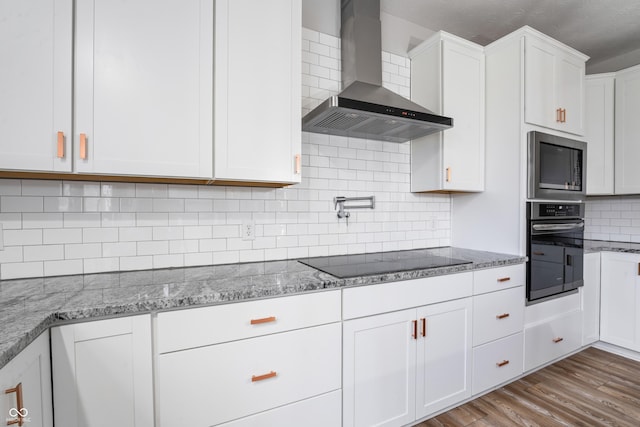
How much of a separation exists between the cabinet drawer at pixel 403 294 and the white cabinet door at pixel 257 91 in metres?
0.72

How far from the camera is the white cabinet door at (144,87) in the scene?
1340 mm

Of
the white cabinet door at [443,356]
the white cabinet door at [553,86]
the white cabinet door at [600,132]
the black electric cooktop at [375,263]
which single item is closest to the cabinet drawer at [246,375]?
the black electric cooktop at [375,263]

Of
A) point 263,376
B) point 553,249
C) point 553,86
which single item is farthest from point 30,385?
point 553,86

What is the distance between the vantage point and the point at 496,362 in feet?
7.12

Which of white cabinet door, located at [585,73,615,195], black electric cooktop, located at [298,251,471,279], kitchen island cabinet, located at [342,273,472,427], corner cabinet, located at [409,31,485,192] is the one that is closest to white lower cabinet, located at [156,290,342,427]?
kitchen island cabinet, located at [342,273,472,427]

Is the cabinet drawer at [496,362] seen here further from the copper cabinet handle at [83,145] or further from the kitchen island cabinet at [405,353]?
the copper cabinet handle at [83,145]

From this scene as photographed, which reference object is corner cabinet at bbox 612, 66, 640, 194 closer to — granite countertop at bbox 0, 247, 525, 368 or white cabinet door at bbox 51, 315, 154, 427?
granite countertop at bbox 0, 247, 525, 368

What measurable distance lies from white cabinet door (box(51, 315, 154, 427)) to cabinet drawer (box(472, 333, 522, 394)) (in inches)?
75.2

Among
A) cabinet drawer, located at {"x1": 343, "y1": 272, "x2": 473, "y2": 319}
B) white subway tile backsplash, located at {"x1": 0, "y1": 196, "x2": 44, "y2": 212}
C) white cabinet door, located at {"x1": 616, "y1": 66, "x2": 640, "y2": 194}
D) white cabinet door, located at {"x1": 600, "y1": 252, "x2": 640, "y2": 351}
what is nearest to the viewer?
white subway tile backsplash, located at {"x1": 0, "y1": 196, "x2": 44, "y2": 212}

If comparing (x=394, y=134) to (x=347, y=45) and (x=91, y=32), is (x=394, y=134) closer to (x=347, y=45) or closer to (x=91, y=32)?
(x=347, y=45)

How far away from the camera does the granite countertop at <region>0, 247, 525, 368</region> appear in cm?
104

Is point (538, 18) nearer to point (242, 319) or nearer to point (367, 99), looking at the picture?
point (367, 99)

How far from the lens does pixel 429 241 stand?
272 centimetres

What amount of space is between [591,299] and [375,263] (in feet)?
7.35
